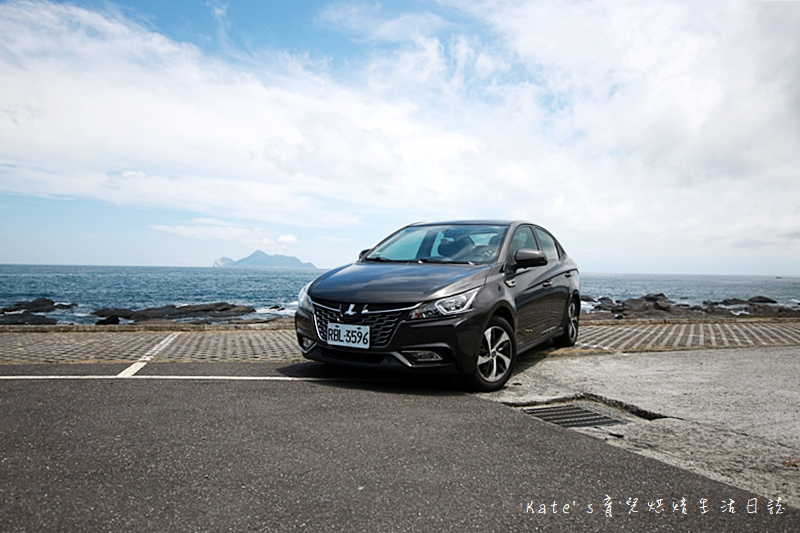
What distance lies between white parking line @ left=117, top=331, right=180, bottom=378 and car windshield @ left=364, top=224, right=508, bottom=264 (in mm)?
2662

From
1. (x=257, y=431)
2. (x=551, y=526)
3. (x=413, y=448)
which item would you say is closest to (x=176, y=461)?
(x=257, y=431)

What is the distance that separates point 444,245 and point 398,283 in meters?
1.19

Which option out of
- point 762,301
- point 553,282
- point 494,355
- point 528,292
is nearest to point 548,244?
point 553,282

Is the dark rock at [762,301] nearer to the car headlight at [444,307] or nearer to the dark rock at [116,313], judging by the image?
the dark rock at [116,313]

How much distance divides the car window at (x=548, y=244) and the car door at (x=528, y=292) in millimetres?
254

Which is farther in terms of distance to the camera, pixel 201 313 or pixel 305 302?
pixel 201 313

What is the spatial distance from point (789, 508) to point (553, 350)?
4.89 metres

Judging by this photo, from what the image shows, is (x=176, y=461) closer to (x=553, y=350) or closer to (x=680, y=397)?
(x=680, y=397)

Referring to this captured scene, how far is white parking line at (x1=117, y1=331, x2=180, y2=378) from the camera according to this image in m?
5.47

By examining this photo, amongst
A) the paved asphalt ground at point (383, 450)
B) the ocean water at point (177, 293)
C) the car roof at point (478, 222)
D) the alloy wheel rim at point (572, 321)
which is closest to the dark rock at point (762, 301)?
the ocean water at point (177, 293)

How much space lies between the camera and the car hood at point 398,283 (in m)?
4.85

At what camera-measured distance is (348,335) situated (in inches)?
193

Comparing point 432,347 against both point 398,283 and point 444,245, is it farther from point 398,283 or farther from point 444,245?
point 444,245

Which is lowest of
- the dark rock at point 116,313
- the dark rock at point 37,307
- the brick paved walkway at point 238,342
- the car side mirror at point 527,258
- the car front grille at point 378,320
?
the dark rock at point 37,307
